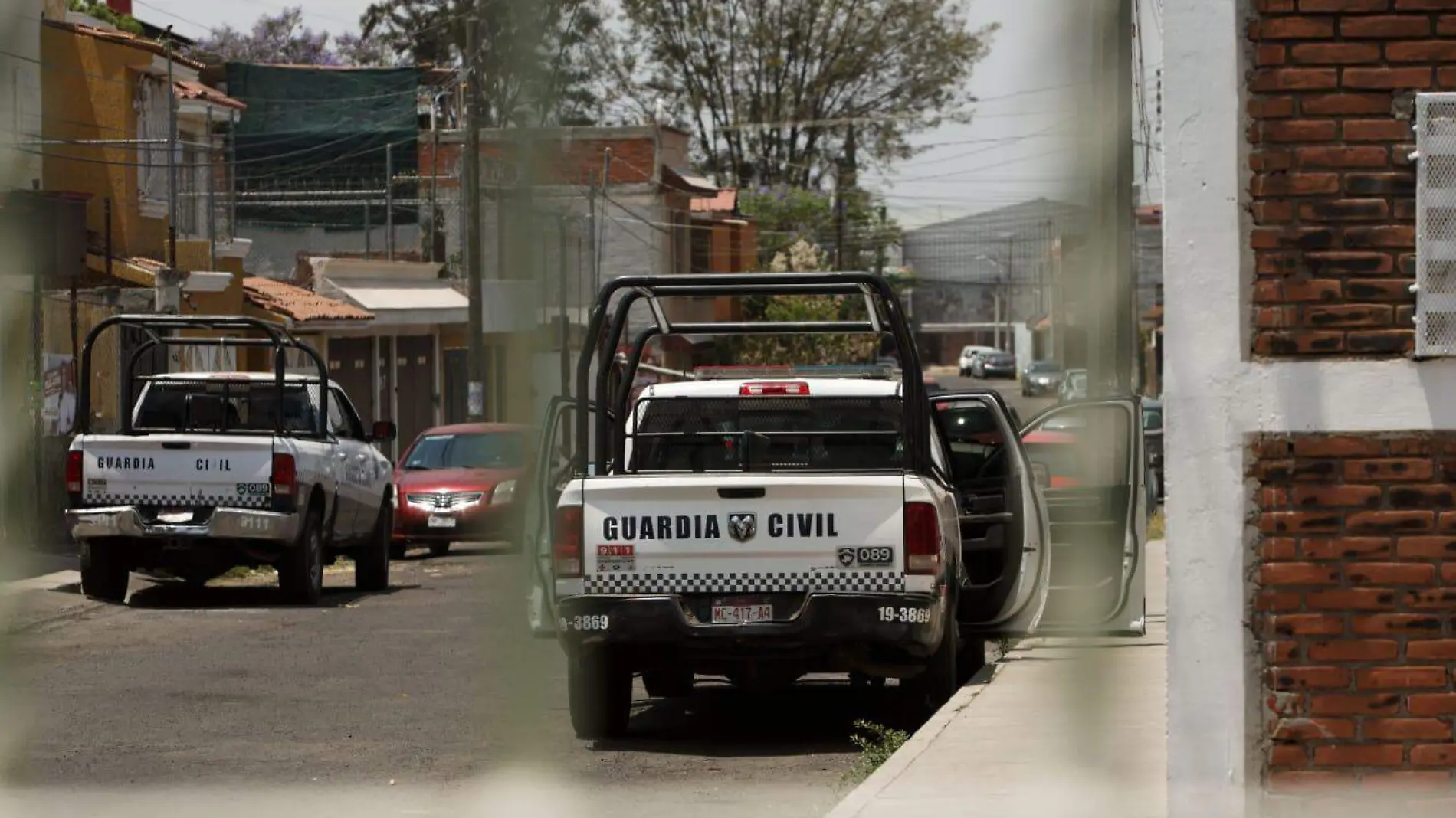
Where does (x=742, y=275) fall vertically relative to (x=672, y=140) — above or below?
below

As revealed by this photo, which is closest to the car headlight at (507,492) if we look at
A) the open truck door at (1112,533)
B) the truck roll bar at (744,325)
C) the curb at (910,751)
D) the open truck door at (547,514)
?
the open truck door at (547,514)

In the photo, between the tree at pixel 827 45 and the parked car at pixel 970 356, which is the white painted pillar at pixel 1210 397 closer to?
the tree at pixel 827 45

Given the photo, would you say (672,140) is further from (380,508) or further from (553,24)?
(553,24)

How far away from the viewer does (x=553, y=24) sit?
11.4 ft

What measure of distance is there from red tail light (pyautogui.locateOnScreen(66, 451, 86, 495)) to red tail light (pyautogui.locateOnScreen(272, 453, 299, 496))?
1267 millimetres

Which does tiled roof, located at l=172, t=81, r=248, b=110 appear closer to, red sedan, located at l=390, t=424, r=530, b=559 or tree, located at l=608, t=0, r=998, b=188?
red sedan, located at l=390, t=424, r=530, b=559

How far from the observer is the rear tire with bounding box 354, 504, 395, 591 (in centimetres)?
1744

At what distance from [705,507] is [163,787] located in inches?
93.0

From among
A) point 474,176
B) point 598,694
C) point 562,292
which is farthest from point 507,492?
point 598,694

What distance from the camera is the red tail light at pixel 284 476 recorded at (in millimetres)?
14883

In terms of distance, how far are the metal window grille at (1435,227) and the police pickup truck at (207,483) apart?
31.3 ft

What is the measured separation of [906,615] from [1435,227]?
367cm

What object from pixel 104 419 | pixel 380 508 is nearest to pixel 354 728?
pixel 380 508

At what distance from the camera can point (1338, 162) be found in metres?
5.46
